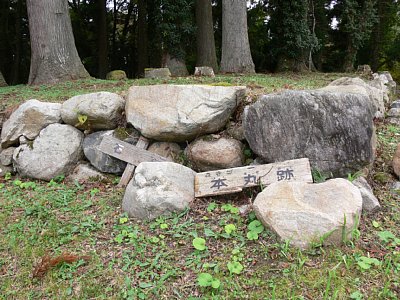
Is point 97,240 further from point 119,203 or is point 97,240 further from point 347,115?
point 347,115

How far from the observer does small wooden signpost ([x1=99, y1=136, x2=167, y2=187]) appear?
12.2 feet

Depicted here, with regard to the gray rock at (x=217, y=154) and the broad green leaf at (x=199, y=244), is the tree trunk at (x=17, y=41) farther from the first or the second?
the broad green leaf at (x=199, y=244)

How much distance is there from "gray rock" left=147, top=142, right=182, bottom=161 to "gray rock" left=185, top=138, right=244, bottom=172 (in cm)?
24

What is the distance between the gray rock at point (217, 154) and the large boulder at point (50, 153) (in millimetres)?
1497

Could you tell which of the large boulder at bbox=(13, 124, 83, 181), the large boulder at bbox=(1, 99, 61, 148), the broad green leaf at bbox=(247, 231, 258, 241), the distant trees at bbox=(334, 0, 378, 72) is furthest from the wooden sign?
the distant trees at bbox=(334, 0, 378, 72)

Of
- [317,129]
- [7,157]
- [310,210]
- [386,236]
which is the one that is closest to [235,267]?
[310,210]

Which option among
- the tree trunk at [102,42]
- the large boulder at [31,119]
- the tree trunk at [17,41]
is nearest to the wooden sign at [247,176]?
the large boulder at [31,119]

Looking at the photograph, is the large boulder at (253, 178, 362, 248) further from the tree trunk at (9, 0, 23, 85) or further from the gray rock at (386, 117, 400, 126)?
the tree trunk at (9, 0, 23, 85)

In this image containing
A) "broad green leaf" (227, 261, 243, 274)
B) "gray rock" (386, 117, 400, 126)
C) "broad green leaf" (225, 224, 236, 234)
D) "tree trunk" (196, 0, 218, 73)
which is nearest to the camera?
"broad green leaf" (227, 261, 243, 274)

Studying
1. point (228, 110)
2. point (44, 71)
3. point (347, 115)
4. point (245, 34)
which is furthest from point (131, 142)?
point (245, 34)

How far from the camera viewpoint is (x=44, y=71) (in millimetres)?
6879

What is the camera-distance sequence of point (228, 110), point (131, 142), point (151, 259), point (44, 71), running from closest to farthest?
point (151, 259), point (228, 110), point (131, 142), point (44, 71)

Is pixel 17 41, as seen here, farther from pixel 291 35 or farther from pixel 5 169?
pixel 5 169

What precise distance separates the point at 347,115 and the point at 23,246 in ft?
9.97
